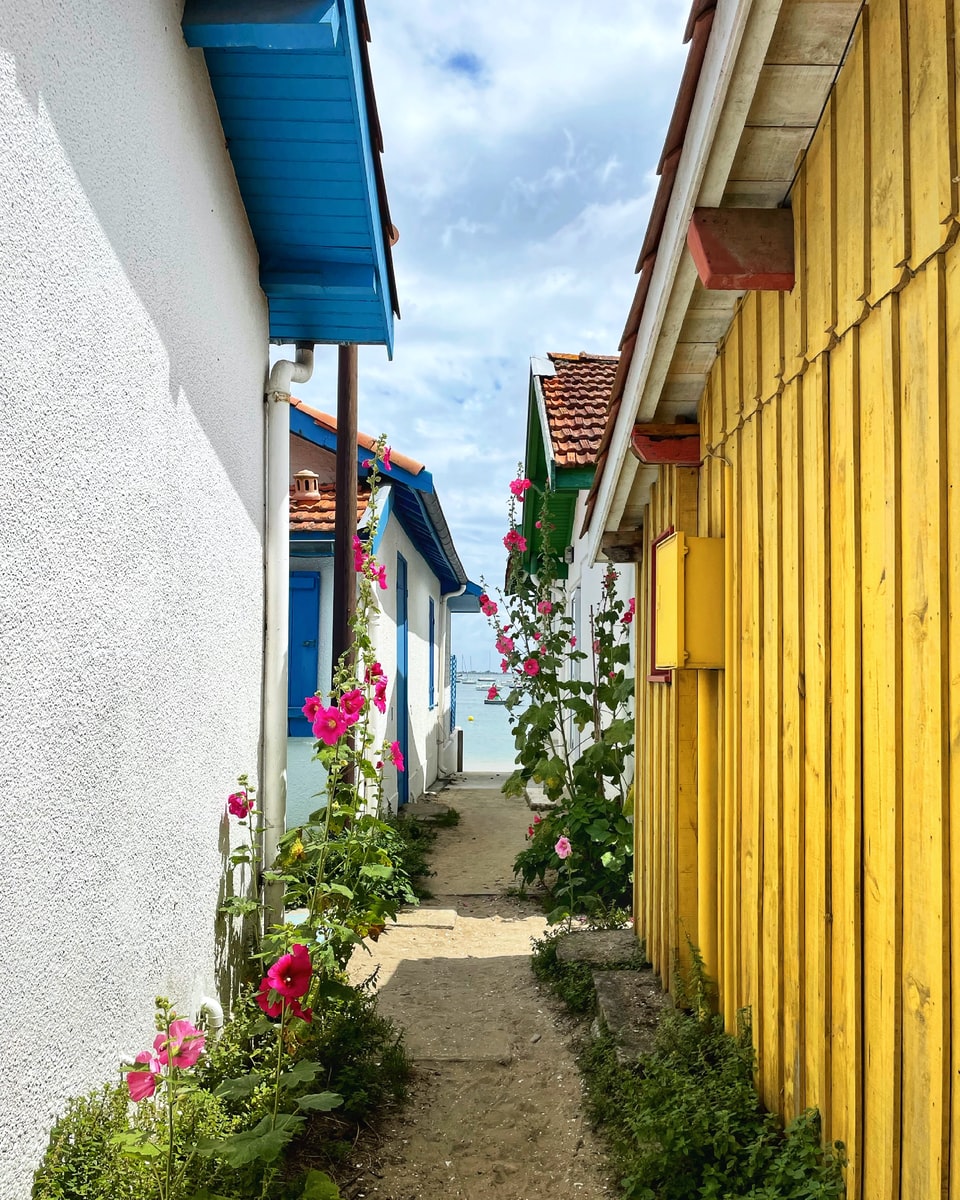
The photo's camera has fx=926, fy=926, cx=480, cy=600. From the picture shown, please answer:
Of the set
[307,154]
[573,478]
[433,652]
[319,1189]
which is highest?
[307,154]

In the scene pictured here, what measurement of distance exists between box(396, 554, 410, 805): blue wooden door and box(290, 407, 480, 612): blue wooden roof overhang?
538 millimetres

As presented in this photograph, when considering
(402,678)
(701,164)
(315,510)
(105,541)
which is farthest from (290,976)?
(402,678)

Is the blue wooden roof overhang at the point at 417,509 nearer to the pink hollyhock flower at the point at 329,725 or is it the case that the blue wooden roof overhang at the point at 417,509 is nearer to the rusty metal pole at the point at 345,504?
the rusty metal pole at the point at 345,504

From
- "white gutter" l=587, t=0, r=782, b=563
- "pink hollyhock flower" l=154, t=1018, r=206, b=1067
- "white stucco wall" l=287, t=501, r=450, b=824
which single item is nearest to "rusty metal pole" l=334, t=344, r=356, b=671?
"white stucco wall" l=287, t=501, r=450, b=824

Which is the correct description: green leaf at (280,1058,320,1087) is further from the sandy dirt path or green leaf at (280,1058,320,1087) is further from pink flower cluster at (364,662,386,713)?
pink flower cluster at (364,662,386,713)

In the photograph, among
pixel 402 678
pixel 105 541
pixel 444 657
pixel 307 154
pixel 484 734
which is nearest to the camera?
pixel 105 541

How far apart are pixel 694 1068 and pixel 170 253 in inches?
121

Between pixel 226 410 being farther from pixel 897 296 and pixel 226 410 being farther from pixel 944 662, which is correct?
pixel 944 662

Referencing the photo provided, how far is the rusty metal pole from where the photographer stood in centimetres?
628

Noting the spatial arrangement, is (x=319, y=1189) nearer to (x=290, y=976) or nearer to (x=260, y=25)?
(x=290, y=976)

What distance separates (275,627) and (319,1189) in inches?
100.0

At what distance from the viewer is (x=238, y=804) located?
3.59 metres

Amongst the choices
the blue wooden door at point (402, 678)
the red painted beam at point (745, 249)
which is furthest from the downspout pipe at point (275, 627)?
the blue wooden door at point (402, 678)

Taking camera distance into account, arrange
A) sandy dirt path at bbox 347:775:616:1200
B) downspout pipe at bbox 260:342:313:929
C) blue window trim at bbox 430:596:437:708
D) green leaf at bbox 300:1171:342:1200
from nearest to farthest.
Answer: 1. green leaf at bbox 300:1171:342:1200
2. sandy dirt path at bbox 347:775:616:1200
3. downspout pipe at bbox 260:342:313:929
4. blue window trim at bbox 430:596:437:708
